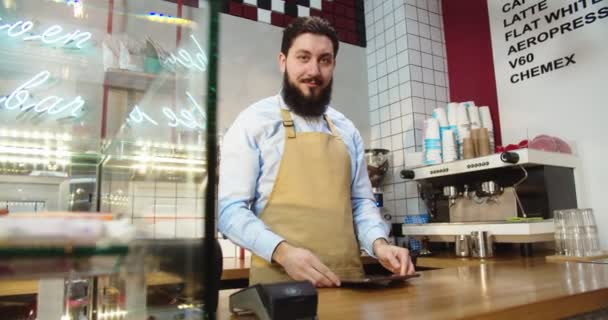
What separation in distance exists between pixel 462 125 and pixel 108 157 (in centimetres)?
260

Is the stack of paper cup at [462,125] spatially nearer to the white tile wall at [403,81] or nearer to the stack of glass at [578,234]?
the white tile wall at [403,81]

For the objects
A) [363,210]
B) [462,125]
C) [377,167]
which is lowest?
[363,210]

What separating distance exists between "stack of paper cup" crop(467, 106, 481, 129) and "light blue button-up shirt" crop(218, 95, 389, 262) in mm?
1434

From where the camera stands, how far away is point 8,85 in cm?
58

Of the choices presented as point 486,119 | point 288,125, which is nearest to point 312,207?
point 288,125

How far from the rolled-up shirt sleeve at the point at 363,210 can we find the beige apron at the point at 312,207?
0.21ft

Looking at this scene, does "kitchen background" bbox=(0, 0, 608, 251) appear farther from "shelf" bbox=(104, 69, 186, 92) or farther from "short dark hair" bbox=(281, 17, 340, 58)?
"shelf" bbox=(104, 69, 186, 92)

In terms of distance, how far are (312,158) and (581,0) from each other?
217cm

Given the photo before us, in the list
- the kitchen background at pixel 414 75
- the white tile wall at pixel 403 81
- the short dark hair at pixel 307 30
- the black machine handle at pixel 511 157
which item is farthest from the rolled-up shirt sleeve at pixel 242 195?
the white tile wall at pixel 403 81

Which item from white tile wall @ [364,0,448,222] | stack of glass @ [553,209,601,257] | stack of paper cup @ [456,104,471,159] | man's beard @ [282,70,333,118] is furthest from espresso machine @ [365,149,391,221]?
man's beard @ [282,70,333,118]

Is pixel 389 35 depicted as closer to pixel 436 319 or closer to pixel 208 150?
pixel 436 319

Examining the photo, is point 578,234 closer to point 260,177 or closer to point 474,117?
point 474,117

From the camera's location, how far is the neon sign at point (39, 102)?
0.57 meters

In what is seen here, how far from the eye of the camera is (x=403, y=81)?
343 centimetres
